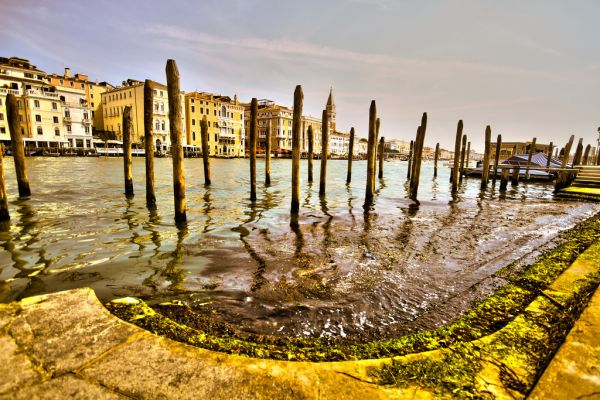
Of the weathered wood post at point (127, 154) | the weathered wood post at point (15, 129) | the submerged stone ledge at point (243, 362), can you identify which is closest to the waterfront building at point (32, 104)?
the weathered wood post at point (127, 154)

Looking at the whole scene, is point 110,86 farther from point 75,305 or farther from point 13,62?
point 75,305

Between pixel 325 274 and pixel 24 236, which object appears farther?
pixel 24 236

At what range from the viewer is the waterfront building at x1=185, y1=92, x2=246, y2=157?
56.0 metres

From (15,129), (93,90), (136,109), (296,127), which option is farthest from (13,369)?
(93,90)

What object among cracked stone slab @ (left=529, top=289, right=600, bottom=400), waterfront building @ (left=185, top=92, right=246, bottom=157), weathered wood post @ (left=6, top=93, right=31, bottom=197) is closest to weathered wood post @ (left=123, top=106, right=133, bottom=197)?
weathered wood post @ (left=6, top=93, right=31, bottom=197)

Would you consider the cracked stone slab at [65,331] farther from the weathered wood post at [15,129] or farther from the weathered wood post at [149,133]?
the weathered wood post at [15,129]

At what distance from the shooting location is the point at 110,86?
60.3 metres

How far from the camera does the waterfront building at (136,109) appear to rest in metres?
50.5

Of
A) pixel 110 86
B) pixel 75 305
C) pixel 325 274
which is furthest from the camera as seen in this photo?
pixel 110 86

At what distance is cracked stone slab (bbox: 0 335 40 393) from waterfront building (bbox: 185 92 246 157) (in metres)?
57.5

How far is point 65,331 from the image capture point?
82.0 inches

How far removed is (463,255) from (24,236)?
9.16 m

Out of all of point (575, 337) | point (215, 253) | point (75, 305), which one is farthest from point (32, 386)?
point (215, 253)

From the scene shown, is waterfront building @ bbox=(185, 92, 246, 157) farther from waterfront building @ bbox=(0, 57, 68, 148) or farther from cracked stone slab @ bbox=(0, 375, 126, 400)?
cracked stone slab @ bbox=(0, 375, 126, 400)
